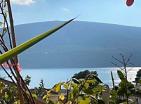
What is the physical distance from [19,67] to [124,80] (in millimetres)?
1291

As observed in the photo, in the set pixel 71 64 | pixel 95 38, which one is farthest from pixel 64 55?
pixel 95 38

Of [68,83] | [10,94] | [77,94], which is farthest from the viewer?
[10,94]

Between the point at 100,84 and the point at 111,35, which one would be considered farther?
the point at 111,35

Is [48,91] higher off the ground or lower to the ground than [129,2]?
lower

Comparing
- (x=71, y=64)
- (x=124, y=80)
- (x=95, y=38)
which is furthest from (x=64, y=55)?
(x=124, y=80)

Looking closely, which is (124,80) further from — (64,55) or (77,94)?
(64,55)

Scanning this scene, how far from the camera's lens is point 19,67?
3.24 feet

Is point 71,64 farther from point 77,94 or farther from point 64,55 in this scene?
point 77,94

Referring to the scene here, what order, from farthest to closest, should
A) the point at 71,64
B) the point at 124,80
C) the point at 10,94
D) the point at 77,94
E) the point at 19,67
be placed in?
the point at 71,64 < the point at 124,80 < the point at 10,94 < the point at 77,94 < the point at 19,67

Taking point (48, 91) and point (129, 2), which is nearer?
point (129, 2)

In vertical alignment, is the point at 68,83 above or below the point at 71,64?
below

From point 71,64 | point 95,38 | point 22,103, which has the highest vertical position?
point 95,38

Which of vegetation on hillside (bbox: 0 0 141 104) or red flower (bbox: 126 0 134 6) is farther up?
red flower (bbox: 126 0 134 6)

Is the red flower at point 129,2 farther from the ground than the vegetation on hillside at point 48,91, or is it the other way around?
the red flower at point 129,2
